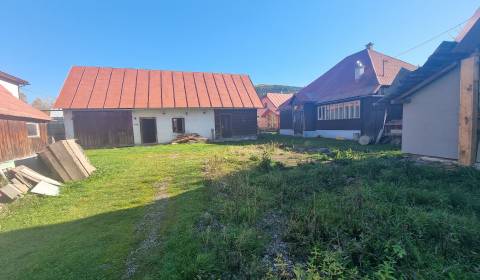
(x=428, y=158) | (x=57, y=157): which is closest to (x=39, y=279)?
(x=57, y=157)

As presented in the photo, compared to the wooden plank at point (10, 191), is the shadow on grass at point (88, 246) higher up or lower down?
lower down

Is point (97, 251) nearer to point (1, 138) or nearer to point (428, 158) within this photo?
point (1, 138)

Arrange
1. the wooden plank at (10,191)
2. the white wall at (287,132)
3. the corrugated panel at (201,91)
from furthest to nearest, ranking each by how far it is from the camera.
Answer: the white wall at (287,132)
the corrugated panel at (201,91)
the wooden plank at (10,191)

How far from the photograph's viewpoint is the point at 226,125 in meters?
19.7

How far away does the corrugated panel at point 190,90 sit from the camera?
18422 mm

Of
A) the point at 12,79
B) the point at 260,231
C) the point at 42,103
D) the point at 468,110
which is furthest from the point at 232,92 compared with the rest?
the point at 42,103

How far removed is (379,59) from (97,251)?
2093 centimetres

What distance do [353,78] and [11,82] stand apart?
23.8 meters

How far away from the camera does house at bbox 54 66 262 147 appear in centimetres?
1658

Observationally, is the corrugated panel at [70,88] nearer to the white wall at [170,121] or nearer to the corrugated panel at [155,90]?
the white wall at [170,121]

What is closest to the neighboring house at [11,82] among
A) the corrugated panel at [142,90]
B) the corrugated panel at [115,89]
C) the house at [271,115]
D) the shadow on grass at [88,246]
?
the corrugated panel at [115,89]

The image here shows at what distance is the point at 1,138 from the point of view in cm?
751

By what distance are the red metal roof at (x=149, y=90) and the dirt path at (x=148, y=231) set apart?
45.0ft

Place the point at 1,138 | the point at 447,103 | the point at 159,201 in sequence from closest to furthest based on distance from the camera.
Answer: the point at 159,201
the point at 447,103
the point at 1,138
